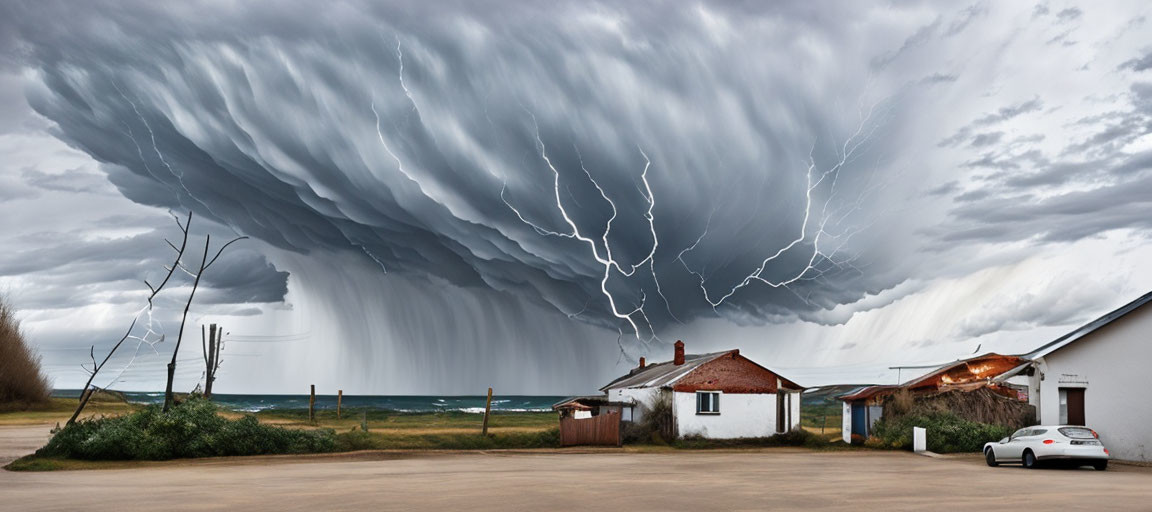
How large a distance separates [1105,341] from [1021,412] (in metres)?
8.99

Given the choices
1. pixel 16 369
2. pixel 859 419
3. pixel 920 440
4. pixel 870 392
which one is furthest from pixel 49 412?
pixel 920 440

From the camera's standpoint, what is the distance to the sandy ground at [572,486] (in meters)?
15.8

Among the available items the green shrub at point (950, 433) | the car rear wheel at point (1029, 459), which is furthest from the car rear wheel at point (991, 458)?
the green shrub at point (950, 433)

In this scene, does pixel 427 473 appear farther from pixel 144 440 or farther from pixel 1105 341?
pixel 1105 341

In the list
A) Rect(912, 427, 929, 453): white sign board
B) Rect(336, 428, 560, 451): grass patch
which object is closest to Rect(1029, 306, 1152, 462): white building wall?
Rect(912, 427, 929, 453): white sign board

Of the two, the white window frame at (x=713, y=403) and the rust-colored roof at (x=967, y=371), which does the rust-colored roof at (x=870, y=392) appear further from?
the white window frame at (x=713, y=403)

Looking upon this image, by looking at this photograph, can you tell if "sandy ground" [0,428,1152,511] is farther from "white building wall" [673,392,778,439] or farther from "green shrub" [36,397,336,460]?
"white building wall" [673,392,778,439]

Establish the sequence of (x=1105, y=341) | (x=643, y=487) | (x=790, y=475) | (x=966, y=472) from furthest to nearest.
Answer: (x=1105, y=341) < (x=966, y=472) < (x=790, y=475) < (x=643, y=487)

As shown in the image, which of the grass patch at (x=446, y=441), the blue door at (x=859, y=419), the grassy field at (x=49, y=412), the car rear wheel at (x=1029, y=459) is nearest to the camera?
the car rear wheel at (x=1029, y=459)

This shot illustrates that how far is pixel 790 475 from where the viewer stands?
23.8m

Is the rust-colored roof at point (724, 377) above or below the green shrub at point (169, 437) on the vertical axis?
above

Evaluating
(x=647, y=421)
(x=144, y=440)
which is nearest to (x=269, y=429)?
(x=144, y=440)

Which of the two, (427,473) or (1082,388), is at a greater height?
(1082,388)

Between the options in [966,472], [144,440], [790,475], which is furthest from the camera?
[144,440]
